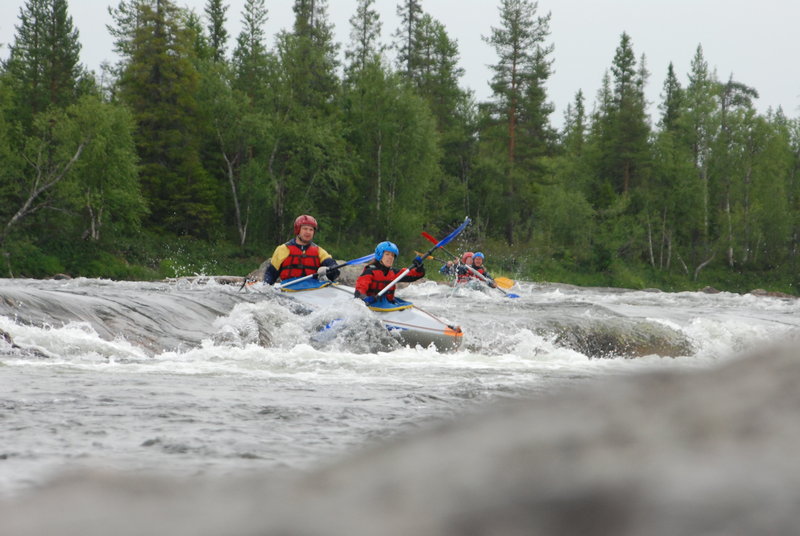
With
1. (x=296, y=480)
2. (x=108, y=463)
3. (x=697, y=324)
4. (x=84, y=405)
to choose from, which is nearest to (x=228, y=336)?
(x=84, y=405)

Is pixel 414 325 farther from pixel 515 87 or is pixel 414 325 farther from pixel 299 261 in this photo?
pixel 515 87

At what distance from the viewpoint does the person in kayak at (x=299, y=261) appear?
1277 cm

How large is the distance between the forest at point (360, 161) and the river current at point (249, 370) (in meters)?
18.7

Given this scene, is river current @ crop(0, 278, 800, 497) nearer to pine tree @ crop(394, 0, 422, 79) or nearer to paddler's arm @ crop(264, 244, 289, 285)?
paddler's arm @ crop(264, 244, 289, 285)

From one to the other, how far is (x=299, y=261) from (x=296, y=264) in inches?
2.5

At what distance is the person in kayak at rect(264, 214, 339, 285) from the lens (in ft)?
41.9

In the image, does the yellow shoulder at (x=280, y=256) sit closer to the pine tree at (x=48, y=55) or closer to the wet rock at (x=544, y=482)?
the wet rock at (x=544, y=482)

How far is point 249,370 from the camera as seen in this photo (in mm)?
7145

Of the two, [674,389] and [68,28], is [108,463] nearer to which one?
[674,389]

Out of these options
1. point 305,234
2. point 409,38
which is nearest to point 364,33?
point 409,38

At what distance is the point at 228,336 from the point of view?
9.55 meters

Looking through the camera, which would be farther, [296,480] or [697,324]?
[697,324]

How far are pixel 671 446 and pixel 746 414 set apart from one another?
8 centimetres

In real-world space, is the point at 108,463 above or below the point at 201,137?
below
